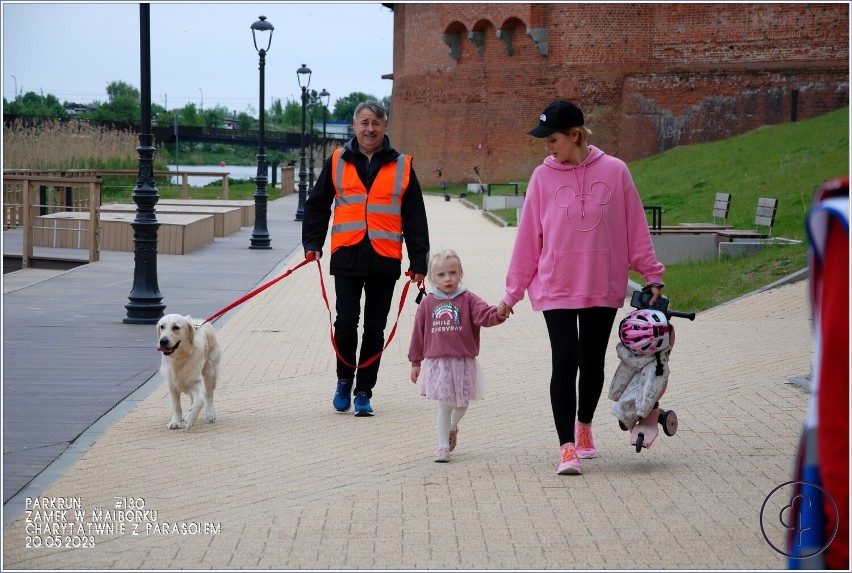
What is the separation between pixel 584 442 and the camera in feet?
22.5

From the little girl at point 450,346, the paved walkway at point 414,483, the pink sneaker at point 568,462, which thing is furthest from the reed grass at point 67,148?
the pink sneaker at point 568,462

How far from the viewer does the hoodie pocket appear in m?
6.43

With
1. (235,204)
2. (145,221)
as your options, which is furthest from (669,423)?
(235,204)

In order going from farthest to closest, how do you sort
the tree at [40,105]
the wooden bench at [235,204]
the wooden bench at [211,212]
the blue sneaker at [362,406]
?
the tree at [40,105]
the wooden bench at [235,204]
the wooden bench at [211,212]
the blue sneaker at [362,406]

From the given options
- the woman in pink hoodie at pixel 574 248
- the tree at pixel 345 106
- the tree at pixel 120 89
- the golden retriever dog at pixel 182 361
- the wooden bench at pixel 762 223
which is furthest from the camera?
the tree at pixel 345 106

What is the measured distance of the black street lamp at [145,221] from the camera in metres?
13.0

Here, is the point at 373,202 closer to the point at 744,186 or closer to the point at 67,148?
the point at 744,186

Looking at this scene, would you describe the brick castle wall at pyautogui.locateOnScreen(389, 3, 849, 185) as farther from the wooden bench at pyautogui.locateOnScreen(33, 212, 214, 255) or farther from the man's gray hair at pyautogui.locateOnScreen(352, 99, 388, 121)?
the man's gray hair at pyautogui.locateOnScreen(352, 99, 388, 121)

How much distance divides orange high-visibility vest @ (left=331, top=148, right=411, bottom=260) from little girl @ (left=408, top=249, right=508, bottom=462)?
1.33 metres

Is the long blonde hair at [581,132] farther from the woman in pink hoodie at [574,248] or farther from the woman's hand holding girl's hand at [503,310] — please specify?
the woman's hand holding girl's hand at [503,310]

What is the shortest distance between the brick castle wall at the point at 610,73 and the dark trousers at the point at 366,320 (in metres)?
43.3

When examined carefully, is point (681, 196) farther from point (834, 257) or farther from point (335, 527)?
point (834, 257)

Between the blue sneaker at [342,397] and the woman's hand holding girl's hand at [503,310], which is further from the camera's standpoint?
the blue sneaker at [342,397]

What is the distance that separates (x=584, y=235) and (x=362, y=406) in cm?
238
